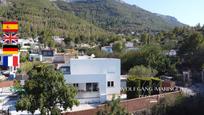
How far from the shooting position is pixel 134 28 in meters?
176

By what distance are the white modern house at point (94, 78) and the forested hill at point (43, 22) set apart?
233ft

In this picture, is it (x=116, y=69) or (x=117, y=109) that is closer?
(x=117, y=109)

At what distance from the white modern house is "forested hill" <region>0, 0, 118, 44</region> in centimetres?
7115

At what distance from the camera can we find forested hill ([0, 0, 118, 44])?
119812 mm

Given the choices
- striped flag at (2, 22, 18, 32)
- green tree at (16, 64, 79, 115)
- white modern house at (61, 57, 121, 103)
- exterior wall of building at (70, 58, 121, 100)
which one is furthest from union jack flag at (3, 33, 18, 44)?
exterior wall of building at (70, 58, 121, 100)

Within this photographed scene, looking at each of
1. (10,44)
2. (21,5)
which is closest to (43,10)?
(21,5)

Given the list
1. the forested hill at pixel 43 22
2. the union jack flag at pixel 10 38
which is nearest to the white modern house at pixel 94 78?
the union jack flag at pixel 10 38

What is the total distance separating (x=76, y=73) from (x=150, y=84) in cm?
658

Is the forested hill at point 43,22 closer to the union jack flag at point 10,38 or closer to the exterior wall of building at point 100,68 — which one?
the exterior wall of building at point 100,68

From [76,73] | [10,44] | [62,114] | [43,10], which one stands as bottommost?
[62,114]

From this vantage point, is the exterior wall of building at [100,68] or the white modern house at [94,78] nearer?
the white modern house at [94,78]

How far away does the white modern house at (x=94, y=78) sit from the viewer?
3369cm

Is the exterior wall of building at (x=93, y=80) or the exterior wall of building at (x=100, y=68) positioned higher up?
the exterior wall of building at (x=100, y=68)

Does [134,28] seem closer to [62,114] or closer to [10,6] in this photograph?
[10,6]
